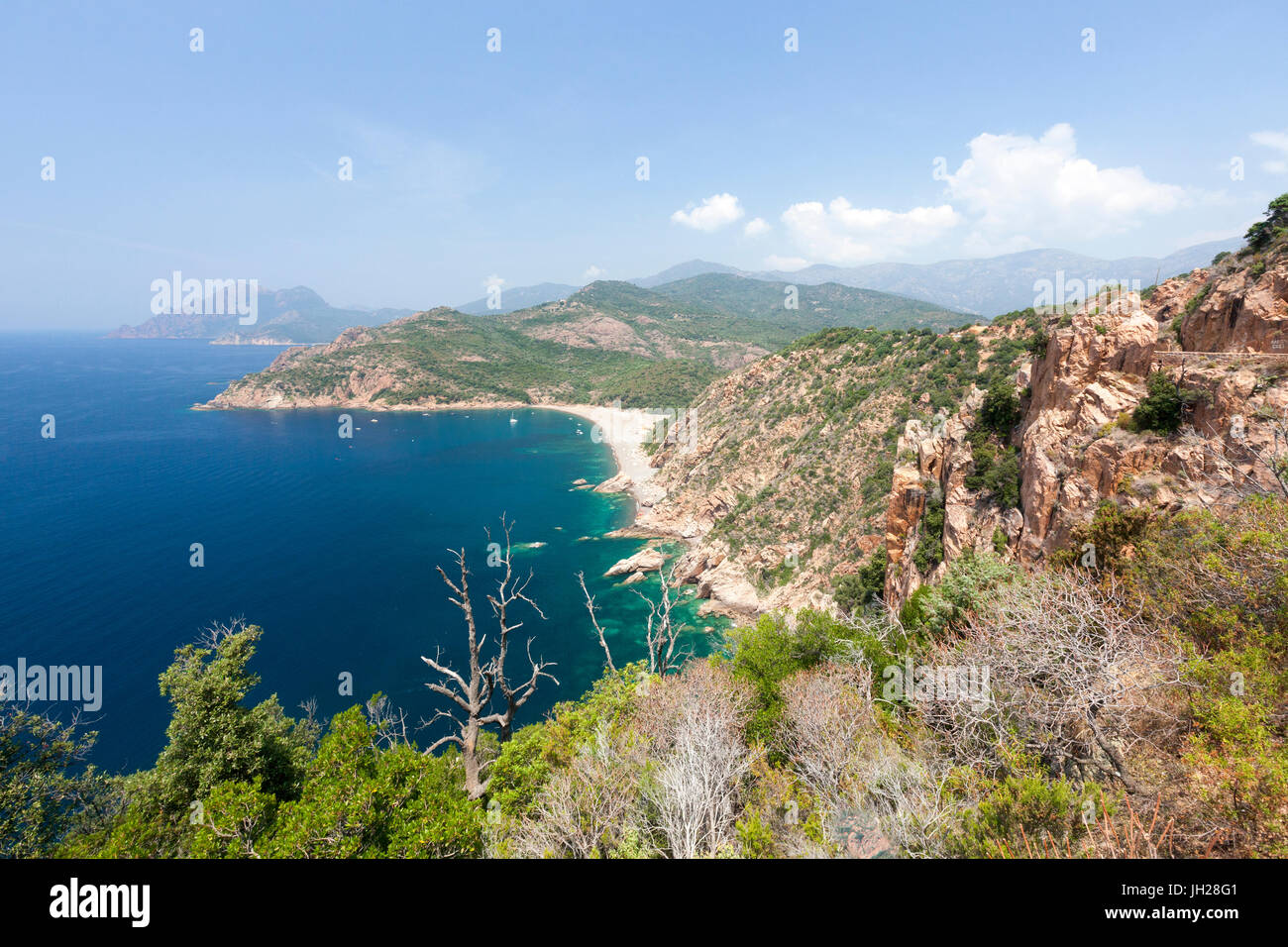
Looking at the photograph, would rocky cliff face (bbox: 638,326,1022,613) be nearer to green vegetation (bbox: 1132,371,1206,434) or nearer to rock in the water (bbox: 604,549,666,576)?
rock in the water (bbox: 604,549,666,576)

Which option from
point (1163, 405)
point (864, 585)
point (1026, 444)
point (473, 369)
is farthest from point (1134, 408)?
point (473, 369)

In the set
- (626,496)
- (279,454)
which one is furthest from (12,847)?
(279,454)

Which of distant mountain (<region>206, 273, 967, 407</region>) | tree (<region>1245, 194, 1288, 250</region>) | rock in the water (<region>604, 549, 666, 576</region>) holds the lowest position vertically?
rock in the water (<region>604, 549, 666, 576</region>)

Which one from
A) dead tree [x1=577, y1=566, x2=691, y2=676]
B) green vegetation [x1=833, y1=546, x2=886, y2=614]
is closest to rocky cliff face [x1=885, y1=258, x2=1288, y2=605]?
green vegetation [x1=833, y1=546, x2=886, y2=614]

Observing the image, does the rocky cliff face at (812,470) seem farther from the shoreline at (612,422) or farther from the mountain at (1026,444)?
the shoreline at (612,422)

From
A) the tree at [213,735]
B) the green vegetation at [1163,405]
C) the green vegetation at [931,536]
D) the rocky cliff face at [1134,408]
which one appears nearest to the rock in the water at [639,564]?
the green vegetation at [931,536]

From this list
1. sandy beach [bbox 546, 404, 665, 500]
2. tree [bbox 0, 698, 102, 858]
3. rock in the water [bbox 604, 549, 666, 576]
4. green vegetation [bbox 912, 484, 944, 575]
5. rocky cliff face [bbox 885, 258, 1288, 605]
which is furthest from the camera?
sandy beach [bbox 546, 404, 665, 500]

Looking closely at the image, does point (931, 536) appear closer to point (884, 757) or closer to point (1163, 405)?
point (1163, 405)
